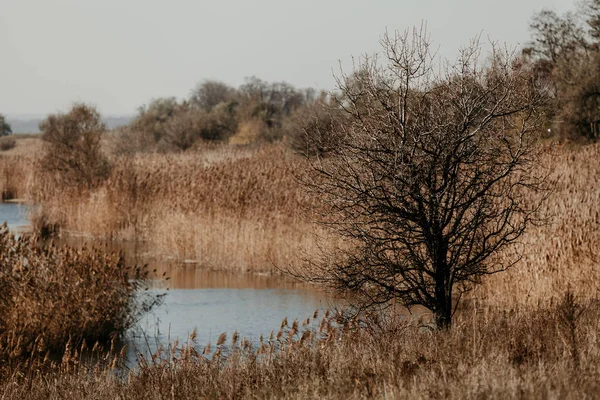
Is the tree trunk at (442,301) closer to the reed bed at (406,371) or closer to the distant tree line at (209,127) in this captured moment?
the reed bed at (406,371)

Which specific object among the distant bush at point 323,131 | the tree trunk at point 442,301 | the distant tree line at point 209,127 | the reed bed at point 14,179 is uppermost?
the distant tree line at point 209,127

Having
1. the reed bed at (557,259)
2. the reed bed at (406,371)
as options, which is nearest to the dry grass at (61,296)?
the reed bed at (406,371)

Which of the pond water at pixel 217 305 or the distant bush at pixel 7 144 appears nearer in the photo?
the pond water at pixel 217 305

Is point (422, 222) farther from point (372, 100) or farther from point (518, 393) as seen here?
point (518, 393)

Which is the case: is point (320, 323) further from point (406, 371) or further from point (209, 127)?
point (209, 127)

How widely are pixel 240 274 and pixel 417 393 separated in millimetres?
13844

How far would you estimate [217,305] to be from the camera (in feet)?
54.1

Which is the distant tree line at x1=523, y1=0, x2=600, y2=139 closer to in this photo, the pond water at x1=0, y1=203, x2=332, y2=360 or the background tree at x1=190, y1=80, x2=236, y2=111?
the pond water at x1=0, y1=203, x2=332, y2=360

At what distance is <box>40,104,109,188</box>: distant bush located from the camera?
2830 cm

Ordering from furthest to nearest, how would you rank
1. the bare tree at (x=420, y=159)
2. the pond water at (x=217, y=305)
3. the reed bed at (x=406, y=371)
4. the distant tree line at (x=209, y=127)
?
Answer: the distant tree line at (x=209, y=127) → the pond water at (x=217, y=305) → the bare tree at (x=420, y=159) → the reed bed at (x=406, y=371)

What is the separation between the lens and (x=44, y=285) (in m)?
11.8

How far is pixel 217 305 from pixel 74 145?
14323 millimetres

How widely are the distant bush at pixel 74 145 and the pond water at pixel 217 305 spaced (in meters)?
8.02

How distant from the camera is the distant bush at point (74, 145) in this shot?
28297 millimetres
